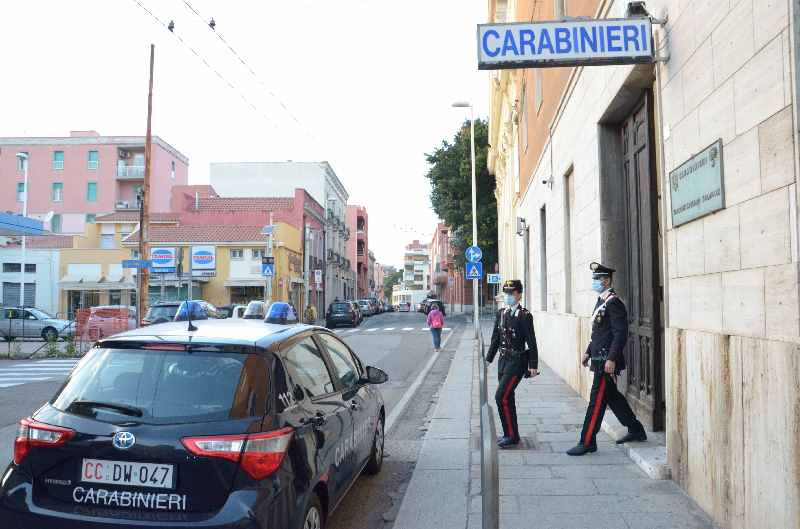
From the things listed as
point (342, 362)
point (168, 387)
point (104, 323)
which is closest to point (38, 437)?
point (168, 387)

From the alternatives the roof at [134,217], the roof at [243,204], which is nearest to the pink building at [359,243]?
the roof at [243,204]

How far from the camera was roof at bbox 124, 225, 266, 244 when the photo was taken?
4319 cm

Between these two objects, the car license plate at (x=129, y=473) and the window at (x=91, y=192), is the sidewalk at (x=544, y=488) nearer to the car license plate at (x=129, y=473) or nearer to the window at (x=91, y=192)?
the car license plate at (x=129, y=473)

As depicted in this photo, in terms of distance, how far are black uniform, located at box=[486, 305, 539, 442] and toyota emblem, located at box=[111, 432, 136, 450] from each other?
4177 mm

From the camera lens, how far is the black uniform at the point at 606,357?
612 centimetres

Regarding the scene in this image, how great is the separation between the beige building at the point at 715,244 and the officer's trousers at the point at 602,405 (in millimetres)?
539

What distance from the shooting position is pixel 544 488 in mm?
5547

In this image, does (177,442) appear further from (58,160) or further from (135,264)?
(58,160)

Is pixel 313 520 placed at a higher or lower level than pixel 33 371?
higher

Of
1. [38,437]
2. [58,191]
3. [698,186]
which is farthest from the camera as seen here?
[58,191]

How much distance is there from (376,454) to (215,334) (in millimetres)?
2694

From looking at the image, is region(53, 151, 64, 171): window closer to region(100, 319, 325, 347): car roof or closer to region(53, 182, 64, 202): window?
region(53, 182, 64, 202): window

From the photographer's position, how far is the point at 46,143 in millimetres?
58750

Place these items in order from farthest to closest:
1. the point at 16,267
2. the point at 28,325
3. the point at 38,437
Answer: the point at 16,267 → the point at 28,325 → the point at 38,437
